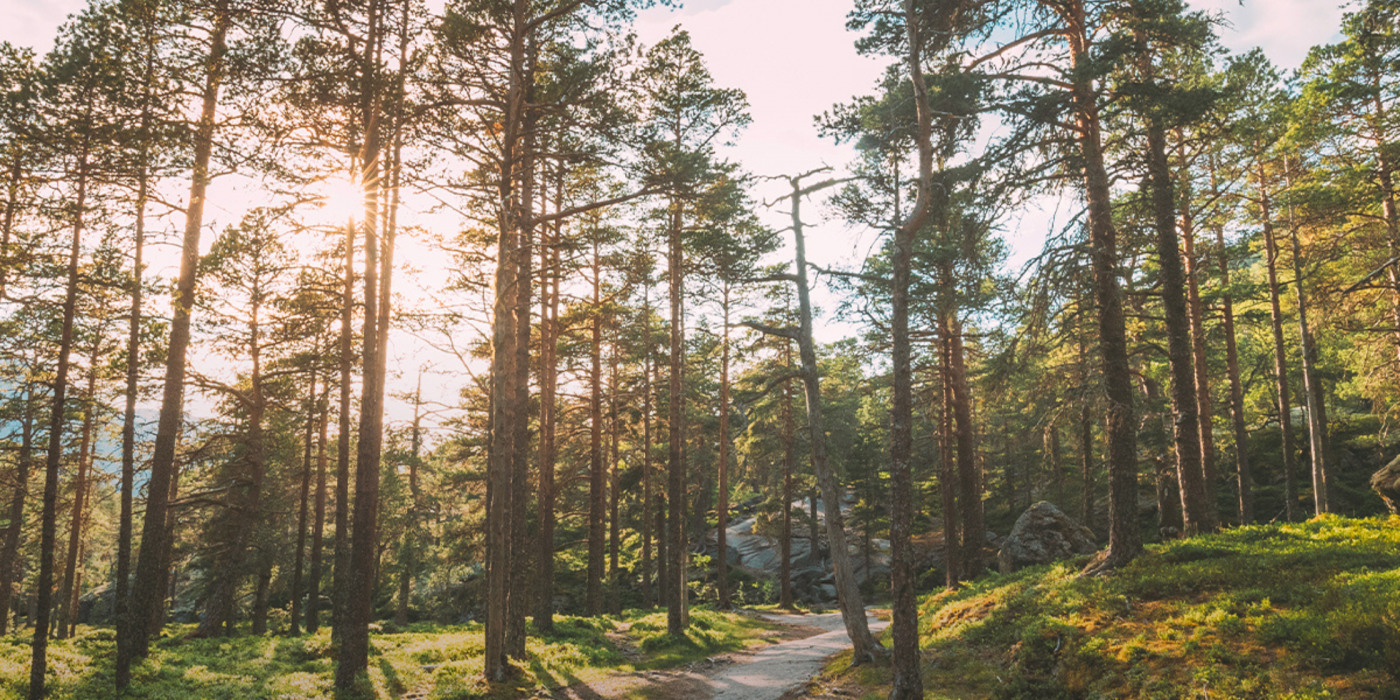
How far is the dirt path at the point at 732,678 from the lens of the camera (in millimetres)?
11133

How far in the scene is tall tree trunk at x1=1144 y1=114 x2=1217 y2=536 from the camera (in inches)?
471

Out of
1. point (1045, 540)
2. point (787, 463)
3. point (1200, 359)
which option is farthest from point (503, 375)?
point (1200, 359)

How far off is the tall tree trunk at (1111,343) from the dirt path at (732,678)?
6269 mm

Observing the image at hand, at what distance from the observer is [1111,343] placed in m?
11.2

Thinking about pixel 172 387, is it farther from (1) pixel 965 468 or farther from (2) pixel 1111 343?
(1) pixel 965 468

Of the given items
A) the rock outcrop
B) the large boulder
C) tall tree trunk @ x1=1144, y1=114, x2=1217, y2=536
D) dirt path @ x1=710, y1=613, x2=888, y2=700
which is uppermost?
tall tree trunk @ x1=1144, y1=114, x2=1217, y2=536

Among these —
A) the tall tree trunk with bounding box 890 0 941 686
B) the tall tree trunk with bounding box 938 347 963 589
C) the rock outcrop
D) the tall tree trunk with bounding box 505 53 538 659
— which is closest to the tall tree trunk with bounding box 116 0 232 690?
the tall tree trunk with bounding box 505 53 538 659

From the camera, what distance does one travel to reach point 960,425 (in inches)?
768

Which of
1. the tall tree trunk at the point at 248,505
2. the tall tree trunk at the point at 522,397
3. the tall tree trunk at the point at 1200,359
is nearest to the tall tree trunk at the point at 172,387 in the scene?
the tall tree trunk at the point at 248,505

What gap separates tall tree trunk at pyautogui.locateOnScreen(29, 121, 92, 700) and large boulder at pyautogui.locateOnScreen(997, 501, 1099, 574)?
23.1 meters

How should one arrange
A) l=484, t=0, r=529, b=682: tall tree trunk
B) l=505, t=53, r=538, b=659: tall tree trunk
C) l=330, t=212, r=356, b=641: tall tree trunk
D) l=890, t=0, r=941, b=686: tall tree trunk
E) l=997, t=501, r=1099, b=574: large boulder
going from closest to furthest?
l=890, t=0, r=941, b=686: tall tree trunk
l=484, t=0, r=529, b=682: tall tree trunk
l=505, t=53, r=538, b=659: tall tree trunk
l=330, t=212, r=356, b=641: tall tree trunk
l=997, t=501, r=1099, b=574: large boulder

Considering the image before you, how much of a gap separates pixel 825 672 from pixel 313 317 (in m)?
14.4

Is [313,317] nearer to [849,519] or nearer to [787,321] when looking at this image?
[787,321]

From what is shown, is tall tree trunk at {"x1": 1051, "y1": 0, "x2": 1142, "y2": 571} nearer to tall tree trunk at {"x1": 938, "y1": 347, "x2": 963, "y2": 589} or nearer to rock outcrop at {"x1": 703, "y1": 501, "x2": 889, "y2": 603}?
tall tree trunk at {"x1": 938, "y1": 347, "x2": 963, "y2": 589}
